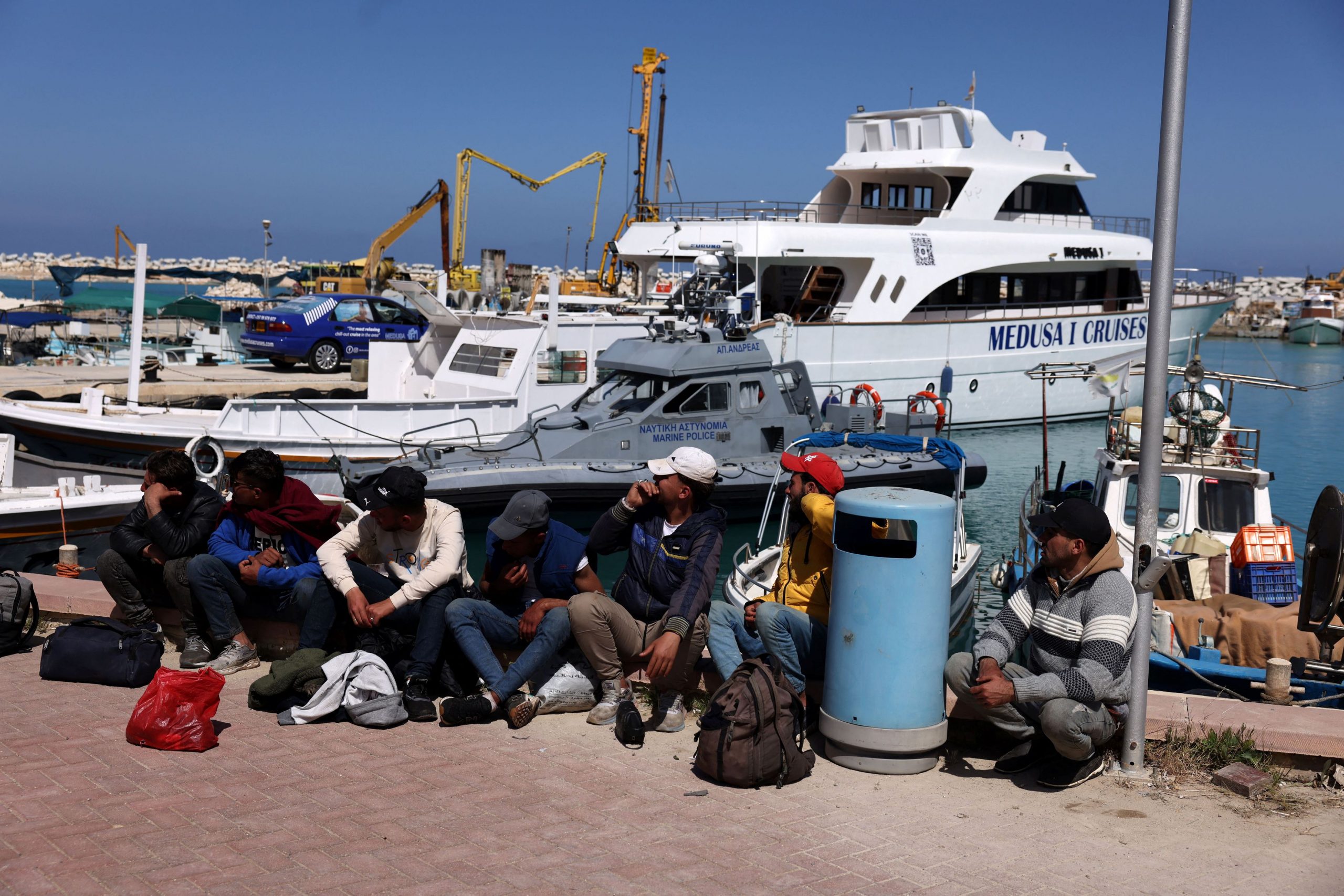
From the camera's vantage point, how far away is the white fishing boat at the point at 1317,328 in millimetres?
72250

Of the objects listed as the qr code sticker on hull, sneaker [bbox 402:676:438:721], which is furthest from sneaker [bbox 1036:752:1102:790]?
the qr code sticker on hull

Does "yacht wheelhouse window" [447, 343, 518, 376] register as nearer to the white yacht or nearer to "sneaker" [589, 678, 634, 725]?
the white yacht

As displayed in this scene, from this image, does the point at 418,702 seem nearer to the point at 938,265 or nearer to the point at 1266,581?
the point at 1266,581

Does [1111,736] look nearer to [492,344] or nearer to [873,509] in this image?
[873,509]

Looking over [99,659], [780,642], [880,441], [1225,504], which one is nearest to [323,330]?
[880,441]

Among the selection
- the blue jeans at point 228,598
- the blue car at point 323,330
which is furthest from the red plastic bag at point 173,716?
the blue car at point 323,330

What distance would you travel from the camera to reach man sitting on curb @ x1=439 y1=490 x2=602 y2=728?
5.94m

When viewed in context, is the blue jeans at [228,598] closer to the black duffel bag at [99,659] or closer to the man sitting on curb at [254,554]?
the man sitting on curb at [254,554]

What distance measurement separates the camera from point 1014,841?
4758 millimetres

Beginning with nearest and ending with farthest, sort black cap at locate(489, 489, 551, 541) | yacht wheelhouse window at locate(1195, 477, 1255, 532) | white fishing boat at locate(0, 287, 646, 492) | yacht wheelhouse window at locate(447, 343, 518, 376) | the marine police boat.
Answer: black cap at locate(489, 489, 551, 541), yacht wheelhouse window at locate(1195, 477, 1255, 532), the marine police boat, white fishing boat at locate(0, 287, 646, 492), yacht wheelhouse window at locate(447, 343, 518, 376)

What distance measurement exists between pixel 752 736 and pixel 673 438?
9.48 meters

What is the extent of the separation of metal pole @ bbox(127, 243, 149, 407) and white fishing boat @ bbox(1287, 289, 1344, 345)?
72.6 meters

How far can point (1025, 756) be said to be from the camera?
551 cm

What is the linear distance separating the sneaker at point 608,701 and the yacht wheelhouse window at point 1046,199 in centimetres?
2400
